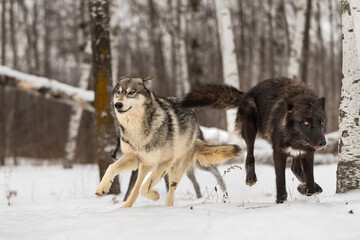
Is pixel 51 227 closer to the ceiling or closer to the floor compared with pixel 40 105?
closer to the floor

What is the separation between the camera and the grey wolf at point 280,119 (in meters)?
4.11

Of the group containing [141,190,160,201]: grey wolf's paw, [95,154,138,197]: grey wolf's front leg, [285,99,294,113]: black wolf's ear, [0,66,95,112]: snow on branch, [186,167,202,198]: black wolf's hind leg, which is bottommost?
[186,167,202,198]: black wolf's hind leg

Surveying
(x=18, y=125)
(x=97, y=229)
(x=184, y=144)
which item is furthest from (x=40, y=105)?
(x=97, y=229)

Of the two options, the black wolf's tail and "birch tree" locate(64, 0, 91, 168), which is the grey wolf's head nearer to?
the black wolf's tail

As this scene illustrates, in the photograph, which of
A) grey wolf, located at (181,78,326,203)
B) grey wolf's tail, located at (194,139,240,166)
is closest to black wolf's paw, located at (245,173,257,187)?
grey wolf, located at (181,78,326,203)

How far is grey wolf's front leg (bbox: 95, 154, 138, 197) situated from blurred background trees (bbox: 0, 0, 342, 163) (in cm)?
496

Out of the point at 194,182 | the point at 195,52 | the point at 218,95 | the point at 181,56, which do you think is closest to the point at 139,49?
the point at 181,56

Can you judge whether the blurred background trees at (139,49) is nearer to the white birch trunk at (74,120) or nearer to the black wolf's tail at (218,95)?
the white birch trunk at (74,120)

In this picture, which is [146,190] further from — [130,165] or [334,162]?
[334,162]

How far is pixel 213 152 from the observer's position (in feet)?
17.1

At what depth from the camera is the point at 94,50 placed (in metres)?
6.58

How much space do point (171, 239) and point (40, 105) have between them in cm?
2082

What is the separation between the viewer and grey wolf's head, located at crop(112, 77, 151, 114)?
4.21m

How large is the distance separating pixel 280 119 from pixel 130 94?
5.52 feet
